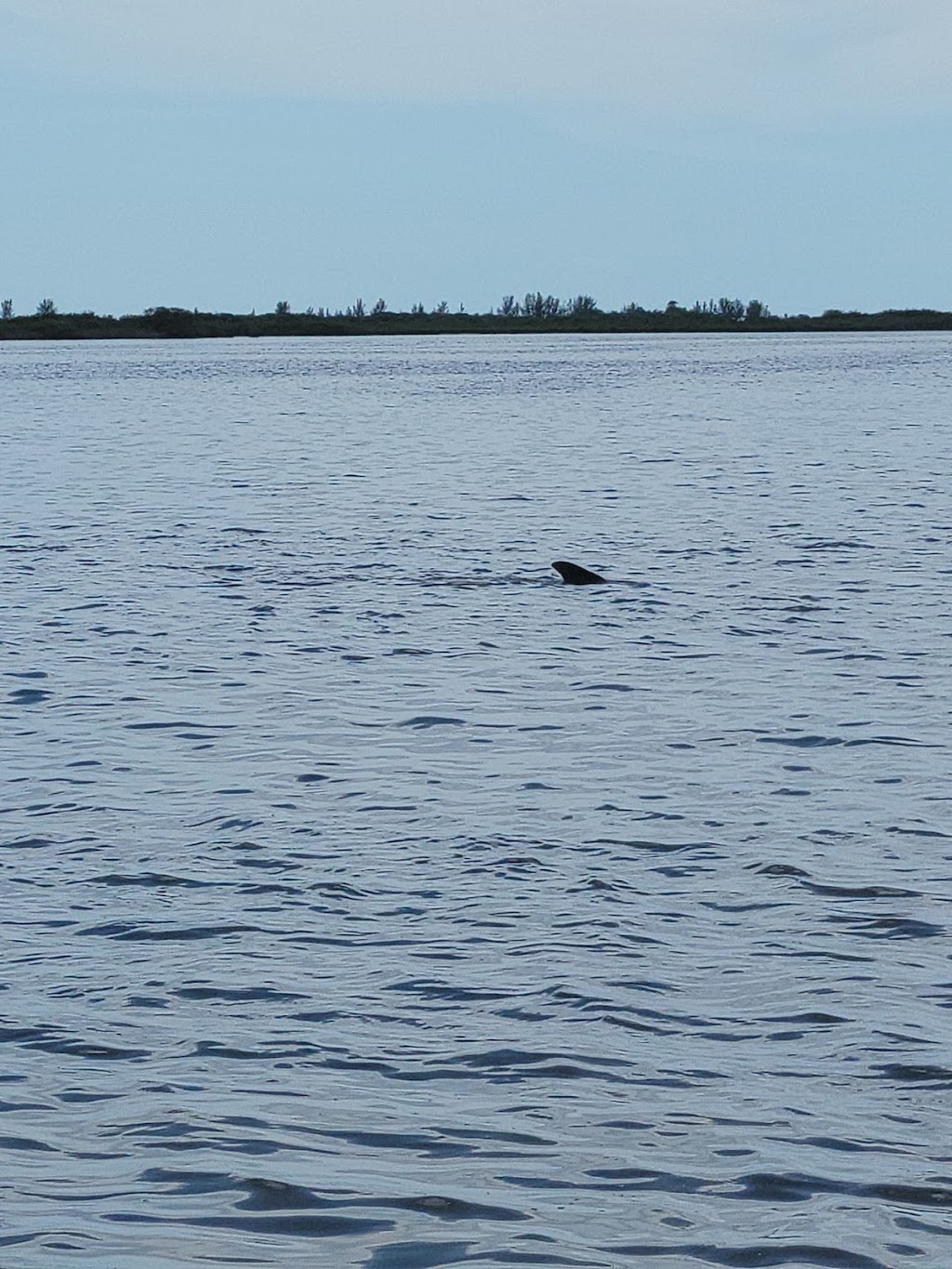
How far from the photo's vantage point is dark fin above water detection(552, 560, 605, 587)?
24656 mm

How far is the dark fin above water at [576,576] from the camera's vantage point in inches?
971

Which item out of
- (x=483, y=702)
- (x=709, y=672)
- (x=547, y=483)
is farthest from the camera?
(x=547, y=483)

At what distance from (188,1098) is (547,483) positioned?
35.3 m

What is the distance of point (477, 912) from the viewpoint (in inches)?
407

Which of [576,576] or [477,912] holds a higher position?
[576,576]

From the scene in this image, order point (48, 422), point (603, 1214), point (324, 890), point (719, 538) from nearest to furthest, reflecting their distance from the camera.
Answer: point (603, 1214)
point (324, 890)
point (719, 538)
point (48, 422)

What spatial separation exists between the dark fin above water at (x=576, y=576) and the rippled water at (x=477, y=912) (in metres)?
0.60

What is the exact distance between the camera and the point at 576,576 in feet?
81.0

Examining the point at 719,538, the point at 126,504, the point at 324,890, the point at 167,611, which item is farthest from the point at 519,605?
the point at 126,504

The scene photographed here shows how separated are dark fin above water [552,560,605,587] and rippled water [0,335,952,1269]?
60cm

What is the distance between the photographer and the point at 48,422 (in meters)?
69.2

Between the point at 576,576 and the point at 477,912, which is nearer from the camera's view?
the point at 477,912

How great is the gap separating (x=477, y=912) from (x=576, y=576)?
1463 cm

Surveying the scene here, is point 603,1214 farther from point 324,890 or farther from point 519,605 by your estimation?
point 519,605
